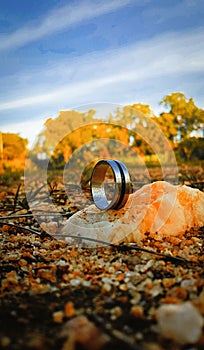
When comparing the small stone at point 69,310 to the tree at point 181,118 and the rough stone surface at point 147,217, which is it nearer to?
the rough stone surface at point 147,217

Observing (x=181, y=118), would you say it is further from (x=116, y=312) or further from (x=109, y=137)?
(x=116, y=312)

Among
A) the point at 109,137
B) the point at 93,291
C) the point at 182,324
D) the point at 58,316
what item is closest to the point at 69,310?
the point at 58,316

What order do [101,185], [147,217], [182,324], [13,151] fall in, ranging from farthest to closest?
[13,151]
[101,185]
[147,217]
[182,324]

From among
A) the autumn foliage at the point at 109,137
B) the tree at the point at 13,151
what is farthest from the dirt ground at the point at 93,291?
the tree at the point at 13,151

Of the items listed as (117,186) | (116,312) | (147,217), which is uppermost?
(117,186)

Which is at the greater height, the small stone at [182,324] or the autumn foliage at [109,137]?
the autumn foliage at [109,137]

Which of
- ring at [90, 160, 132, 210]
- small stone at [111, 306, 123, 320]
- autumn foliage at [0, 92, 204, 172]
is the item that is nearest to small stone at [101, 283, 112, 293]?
small stone at [111, 306, 123, 320]

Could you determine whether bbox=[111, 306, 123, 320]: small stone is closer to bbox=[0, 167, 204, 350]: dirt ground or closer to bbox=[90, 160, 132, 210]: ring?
bbox=[0, 167, 204, 350]: dirt ground
